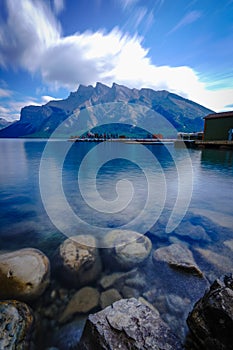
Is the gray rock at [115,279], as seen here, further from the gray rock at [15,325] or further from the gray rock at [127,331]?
the gray rock at [15,325]

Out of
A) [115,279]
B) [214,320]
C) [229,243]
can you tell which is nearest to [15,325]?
[115,279]

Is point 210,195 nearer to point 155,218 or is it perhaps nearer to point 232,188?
point 232,188

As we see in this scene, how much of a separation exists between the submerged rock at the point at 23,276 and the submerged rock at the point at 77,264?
1.28ft

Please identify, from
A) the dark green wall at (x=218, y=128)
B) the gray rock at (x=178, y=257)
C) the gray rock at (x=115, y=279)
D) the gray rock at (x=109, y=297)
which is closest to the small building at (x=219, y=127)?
the dark green wall at (x=218, y=128)

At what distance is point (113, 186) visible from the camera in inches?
538

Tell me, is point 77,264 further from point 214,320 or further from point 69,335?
point 214,320

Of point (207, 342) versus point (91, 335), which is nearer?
point (207, 342)

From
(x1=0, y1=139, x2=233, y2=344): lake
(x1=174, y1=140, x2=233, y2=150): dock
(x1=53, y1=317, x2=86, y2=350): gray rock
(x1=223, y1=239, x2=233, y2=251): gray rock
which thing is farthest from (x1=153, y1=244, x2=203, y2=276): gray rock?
(x1=174, y1=140, x2=233, y2=150): dock

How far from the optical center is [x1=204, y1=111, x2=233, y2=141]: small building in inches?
1486

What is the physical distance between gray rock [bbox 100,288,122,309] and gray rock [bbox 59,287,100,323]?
0.11 metres

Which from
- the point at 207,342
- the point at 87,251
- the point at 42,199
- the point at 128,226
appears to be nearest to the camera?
the point at 207,342

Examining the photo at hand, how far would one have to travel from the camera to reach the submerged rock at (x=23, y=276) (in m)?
3.74

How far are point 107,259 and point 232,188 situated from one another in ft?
37.8

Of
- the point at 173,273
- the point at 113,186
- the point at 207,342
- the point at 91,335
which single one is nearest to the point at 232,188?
the point at 113,186
